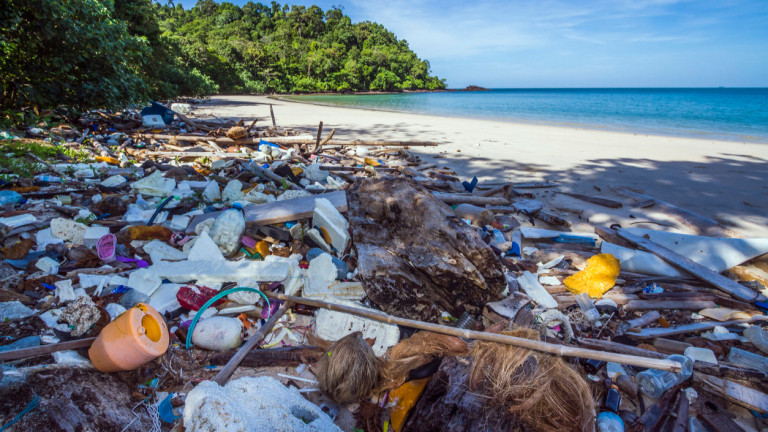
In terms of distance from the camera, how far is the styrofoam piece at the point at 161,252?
360cm

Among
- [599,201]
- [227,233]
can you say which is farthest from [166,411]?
[599,201]

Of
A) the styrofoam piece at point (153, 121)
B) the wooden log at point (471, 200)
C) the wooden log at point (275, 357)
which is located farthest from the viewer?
the styrofoam piece at point (153, 121)

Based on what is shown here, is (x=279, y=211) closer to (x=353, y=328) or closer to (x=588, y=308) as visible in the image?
(x=353, y=328)

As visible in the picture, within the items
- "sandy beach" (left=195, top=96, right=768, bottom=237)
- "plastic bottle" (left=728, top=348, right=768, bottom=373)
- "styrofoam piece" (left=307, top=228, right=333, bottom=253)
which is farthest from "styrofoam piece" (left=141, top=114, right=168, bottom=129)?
"plastic bottle" (left=728, top=348, right=768, bottom=373)

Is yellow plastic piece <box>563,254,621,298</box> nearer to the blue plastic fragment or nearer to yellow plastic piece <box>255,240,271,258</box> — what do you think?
yellow plastic piece <box>255,240,271,258</box>

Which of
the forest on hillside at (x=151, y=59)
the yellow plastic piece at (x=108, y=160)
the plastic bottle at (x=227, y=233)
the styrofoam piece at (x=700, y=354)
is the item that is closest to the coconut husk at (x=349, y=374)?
the plastic bottle at (x=227, y=233)

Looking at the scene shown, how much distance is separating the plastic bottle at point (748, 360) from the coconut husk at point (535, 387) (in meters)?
1.64

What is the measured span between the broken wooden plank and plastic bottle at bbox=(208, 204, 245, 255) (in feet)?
0.99

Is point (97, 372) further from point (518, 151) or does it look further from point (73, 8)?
point (518, 151)

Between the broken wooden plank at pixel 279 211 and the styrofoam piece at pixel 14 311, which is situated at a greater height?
the broken wooden plank at pixel 279 211

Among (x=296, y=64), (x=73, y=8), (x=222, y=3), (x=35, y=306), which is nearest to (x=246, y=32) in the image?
(x=296, y=64)

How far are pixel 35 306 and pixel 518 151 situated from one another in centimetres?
1111

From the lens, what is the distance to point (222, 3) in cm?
9150

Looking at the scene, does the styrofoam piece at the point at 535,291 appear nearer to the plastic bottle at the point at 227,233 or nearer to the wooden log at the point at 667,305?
the wooden log at the point at 667,305
